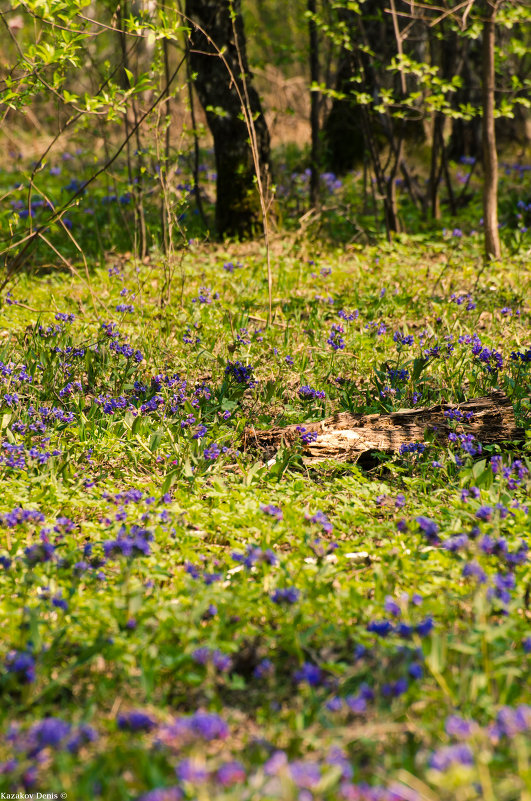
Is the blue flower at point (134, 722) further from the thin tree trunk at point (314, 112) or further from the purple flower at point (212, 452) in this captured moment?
the thin tree trunk at point (314, 112)

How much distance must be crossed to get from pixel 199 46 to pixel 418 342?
13.6 feet

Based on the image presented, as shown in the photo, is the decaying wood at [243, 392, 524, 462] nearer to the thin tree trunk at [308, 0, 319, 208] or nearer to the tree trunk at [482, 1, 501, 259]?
the tree trunk at [482, 1, 501, 259]

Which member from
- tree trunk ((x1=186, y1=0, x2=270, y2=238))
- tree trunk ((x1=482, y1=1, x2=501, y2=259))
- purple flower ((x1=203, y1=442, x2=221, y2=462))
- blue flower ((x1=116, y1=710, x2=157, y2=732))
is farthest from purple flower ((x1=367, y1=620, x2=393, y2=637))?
tree trunk ((x1=186, y1=0, x2=270, y2=238))

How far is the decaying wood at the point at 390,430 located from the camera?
11.3 feet

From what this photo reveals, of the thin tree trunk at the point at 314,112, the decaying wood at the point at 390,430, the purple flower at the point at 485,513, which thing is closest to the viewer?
the purple flower at the point at 485,513

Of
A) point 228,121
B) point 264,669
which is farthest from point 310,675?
point 228,121

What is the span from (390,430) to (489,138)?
3610 millimetres

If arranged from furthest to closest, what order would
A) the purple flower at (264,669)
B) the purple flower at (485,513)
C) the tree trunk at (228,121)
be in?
the tree trunk at (228,121) < the purple flower at (485,513) < the purple flower at (264,669)

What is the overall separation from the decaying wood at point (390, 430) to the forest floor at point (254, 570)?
3.0 inches

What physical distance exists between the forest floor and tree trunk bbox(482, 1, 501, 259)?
1.35 m

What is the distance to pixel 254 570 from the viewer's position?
2.52 m

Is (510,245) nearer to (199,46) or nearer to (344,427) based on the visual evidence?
(199,46)

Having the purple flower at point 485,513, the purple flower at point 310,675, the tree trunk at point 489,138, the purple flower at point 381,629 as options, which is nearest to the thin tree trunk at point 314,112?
the tree trunk at point 489,138

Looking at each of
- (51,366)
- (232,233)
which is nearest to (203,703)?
(51,366)
